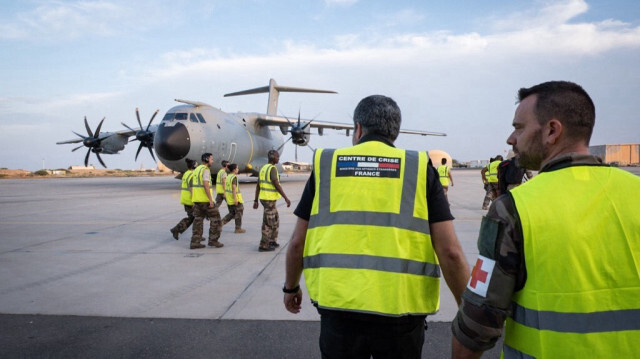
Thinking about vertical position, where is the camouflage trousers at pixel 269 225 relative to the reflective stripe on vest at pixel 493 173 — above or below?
below

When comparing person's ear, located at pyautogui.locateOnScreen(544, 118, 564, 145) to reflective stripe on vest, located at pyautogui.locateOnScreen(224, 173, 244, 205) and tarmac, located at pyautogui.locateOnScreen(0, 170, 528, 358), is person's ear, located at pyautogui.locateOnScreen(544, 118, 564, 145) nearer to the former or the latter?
tarmac, located at pyautogui.locateOnScreen(0, 170, 528, 358)

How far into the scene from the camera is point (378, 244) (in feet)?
6.69

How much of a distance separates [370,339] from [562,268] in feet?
3.21

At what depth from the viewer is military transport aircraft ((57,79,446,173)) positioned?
60.6 feet

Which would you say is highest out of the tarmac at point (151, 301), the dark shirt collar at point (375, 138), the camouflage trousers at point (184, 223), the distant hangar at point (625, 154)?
the distant hangar at point (625, 154)

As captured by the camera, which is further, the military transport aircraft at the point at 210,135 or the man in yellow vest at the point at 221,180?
the military transport aircraft at the point at 210,135

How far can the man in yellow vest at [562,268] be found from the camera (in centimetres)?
138

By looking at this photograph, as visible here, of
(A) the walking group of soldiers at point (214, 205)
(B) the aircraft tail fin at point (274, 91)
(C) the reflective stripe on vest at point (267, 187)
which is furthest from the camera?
(B) the aircraft tail fin at point (274, 91)

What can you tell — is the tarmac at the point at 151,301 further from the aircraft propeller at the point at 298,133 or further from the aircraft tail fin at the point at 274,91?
the aircraft tail fin at the point at 274,91

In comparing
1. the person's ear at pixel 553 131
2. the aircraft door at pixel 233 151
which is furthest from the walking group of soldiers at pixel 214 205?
the aircraft door at pixel 233 151

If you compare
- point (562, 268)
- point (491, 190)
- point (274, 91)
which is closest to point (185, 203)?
point (562, 268)

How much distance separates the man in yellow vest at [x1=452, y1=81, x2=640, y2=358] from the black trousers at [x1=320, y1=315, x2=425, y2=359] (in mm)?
486

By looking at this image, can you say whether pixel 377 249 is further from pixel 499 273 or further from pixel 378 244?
pixel 499 273

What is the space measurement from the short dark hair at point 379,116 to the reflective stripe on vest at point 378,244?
0.14 metres
